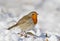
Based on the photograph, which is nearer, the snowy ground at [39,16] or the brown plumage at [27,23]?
the snowy ground at [39,16]

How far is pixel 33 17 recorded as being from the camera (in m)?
3.75

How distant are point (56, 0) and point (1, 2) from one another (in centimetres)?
85

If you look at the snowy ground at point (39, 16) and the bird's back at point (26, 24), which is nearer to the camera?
the snowy ground at point (39, 16)

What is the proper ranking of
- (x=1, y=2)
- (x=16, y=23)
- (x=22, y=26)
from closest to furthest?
(x=22, y=26) → (x=16, y=23) → (x=1, y=2)

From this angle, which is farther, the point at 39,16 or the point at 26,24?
the point at 39,16

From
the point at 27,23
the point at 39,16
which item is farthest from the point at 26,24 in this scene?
the point at 39,16

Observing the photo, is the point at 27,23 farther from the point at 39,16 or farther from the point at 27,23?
the point at 39,16

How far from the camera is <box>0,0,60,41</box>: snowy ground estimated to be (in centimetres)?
357

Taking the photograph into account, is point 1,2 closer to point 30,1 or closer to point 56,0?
point 30,1

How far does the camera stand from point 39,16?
4.42 m

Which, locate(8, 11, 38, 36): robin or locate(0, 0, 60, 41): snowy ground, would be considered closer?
locate(0, 0, 60, 41): snowy ground

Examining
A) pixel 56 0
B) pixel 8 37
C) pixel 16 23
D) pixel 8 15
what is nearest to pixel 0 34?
pixel 8 37

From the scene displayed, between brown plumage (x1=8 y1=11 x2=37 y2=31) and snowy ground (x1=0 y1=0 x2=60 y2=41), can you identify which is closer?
snowy ground (x1=0 y1=0 x2=60 y2=41)

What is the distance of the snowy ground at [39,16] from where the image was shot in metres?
3.57
